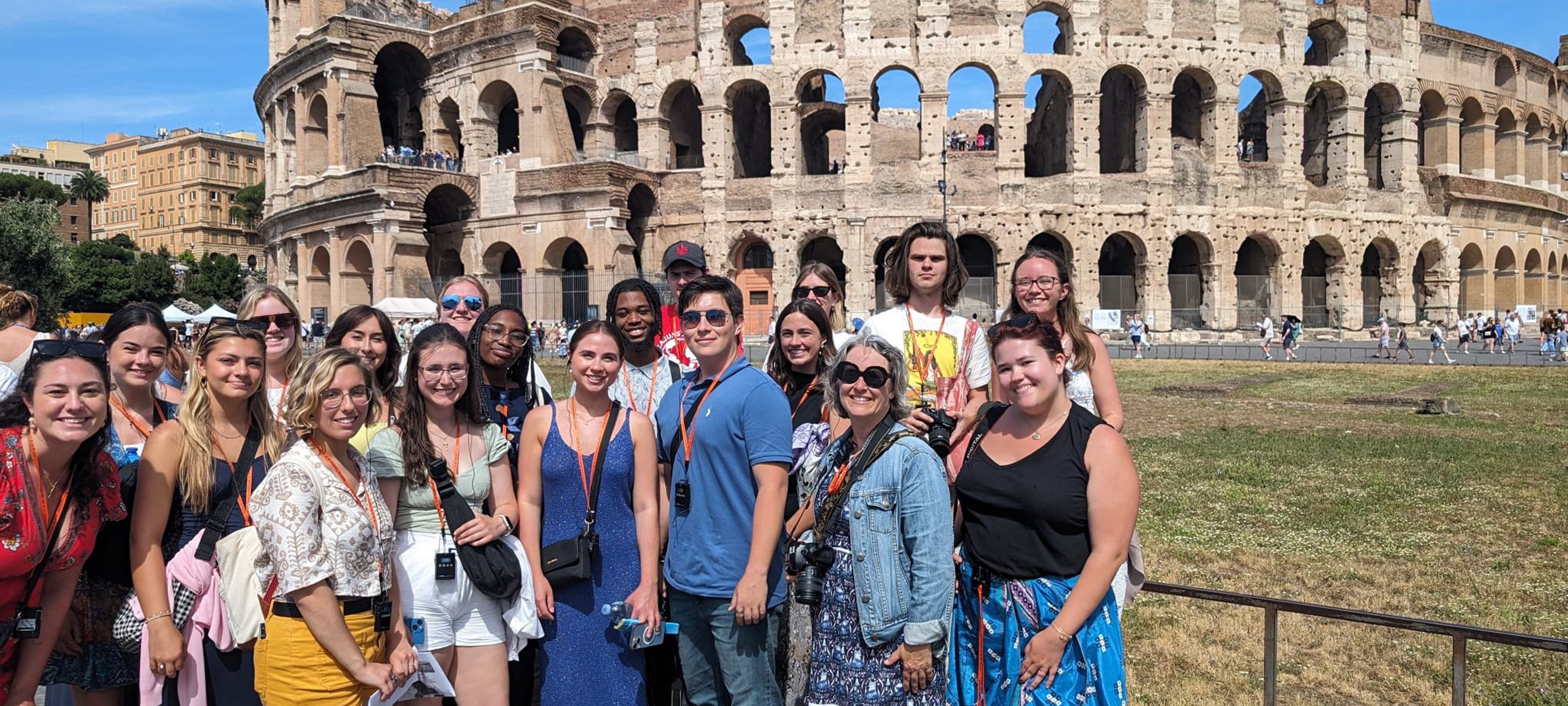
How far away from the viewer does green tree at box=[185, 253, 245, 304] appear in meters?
65.8

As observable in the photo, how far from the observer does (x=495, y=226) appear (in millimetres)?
33688

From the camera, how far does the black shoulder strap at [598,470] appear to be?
12.6ft

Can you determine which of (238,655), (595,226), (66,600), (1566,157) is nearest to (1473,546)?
(238,655)

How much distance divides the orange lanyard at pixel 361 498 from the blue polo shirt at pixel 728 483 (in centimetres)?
112

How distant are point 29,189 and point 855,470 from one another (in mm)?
108252

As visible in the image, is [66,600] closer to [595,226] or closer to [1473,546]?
[1473,546]

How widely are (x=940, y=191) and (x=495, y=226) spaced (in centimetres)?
1612

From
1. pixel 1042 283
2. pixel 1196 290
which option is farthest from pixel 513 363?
pixel 1196 290

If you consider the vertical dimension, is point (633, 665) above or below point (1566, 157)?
below

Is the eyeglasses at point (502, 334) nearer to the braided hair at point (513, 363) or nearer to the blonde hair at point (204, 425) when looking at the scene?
the braided hair at point (513, 363)

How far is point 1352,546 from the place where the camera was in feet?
28.1

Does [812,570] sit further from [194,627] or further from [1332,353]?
[1332,353]

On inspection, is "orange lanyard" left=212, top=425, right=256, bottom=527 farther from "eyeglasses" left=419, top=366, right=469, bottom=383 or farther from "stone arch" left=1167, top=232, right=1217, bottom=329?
"stone arch" left=1167, top=232, right=1217, bottom=329

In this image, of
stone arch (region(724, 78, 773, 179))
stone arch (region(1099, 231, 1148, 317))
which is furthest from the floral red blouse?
stone arch (region(1099, 231, 1148, 317))
